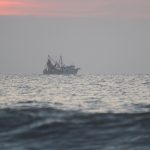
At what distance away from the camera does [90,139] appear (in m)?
18.9

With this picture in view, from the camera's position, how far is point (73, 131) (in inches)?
806

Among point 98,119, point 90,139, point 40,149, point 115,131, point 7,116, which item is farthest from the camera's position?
point 7,116

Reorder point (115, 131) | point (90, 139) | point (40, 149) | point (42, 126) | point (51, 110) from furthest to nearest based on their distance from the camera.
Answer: point (51, 110), point (42, 126), point (115, 131), point (90, 139), point (40, 149)

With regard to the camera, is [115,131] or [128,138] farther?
[115,131]

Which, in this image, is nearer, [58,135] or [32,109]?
[58,135]

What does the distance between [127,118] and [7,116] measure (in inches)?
271

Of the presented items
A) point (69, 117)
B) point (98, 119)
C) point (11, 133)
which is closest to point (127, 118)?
point (98, 119)

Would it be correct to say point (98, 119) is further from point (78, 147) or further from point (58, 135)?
point (78, 147)

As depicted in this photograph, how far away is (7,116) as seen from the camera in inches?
995

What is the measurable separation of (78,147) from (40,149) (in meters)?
1.54

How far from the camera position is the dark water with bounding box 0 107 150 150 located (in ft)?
58.7

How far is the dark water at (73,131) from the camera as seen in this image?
58.7 feet

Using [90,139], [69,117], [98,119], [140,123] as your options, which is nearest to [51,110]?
[69,117]

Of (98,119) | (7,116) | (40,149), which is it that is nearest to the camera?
(40,149)
